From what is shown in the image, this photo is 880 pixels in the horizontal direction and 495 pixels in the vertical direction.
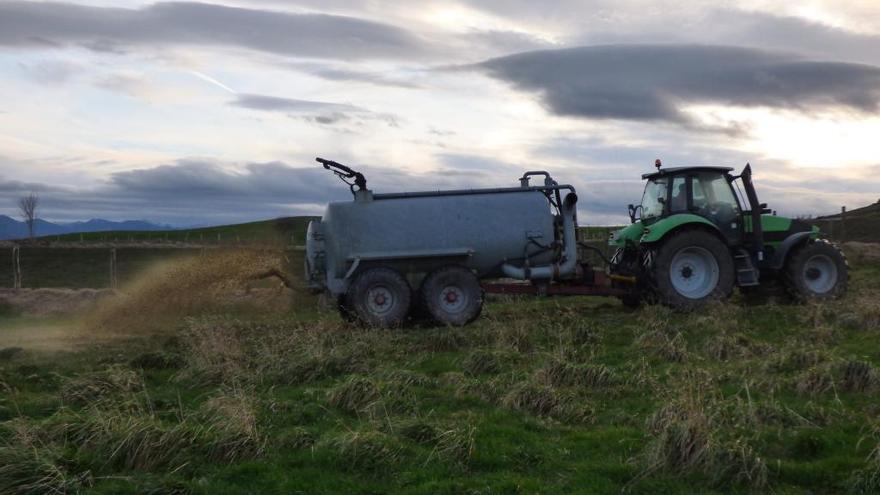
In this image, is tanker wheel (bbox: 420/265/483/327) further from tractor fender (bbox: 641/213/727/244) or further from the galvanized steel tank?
tractor fender (bbox: 641/213/727/244)

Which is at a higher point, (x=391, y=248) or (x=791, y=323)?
(x=391, y=248)

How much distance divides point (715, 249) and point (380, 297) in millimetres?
6234

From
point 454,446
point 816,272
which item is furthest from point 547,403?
point 816,272

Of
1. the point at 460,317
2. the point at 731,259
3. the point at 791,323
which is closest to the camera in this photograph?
the point at 791,323

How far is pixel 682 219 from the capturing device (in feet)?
50.1

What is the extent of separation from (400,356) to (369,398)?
9.65ft

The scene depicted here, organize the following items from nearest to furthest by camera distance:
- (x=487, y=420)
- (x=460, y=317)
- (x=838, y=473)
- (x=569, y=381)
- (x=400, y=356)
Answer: (x=838, y=473)
(x=487, y=420)
(x=569, y=381)
(x=400, y=356)
(x=460, y=317)

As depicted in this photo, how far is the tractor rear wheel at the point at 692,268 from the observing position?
15125 mm

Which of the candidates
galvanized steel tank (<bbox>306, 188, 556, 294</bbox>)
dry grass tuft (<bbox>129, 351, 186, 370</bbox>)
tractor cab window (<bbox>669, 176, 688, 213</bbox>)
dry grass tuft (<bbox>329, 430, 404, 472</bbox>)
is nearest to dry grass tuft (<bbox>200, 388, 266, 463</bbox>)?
dry grass tuft (<bbox>329, 430, 404, 472</bbox>)

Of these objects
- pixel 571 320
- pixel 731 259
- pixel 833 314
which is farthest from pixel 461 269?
pixel 833 314

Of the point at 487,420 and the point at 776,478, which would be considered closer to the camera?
the point at 776,478

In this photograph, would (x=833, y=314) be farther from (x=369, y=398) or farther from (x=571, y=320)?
(x=369, y=398)

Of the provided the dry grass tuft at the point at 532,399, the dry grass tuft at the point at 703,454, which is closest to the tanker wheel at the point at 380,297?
the dry grass tuft at the point at 532,399

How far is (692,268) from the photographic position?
15414 millimetres
